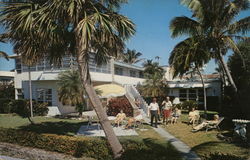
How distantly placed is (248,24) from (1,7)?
512 inches

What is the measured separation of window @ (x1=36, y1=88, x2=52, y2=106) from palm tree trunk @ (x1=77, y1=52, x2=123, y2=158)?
15295mm

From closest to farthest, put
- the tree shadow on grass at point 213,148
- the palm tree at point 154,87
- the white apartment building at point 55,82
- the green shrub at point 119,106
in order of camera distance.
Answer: the tree shadow on grass at point 213,148, the green shrub at point 119,106, the white apartment building at point 55,82, the palm tree at point 154,87

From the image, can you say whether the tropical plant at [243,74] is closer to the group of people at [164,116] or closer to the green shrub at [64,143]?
the group of people at [164,116]

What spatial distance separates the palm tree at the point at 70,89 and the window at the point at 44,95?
4939 mm

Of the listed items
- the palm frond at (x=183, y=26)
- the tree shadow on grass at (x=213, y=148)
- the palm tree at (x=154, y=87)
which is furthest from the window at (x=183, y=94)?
the tree shadow on grass at (x=213, y=148)

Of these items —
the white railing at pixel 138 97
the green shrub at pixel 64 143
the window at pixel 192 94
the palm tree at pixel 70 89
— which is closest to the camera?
the green shrub at pixel 64 143

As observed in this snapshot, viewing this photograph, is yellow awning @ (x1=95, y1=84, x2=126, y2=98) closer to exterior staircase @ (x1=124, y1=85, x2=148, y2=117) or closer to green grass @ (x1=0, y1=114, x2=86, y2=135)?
green grass @ (x1=0, y1=114, x2=86, y2=135)

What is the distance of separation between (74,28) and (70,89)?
987 cm

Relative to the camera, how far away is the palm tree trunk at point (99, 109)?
749 cm

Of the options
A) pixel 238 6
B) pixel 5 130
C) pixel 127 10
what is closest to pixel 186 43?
pixel 238 6

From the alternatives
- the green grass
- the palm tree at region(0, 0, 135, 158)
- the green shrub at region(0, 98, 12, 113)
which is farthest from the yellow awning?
the green shrub at region(0, 98, 12, 113)

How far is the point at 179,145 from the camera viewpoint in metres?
9.67

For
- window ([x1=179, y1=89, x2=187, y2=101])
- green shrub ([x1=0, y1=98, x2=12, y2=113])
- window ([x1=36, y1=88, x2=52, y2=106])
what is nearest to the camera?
window ([x1=36, y1=88, x2=52, y2=106])

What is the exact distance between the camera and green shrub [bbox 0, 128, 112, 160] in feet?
25.7
